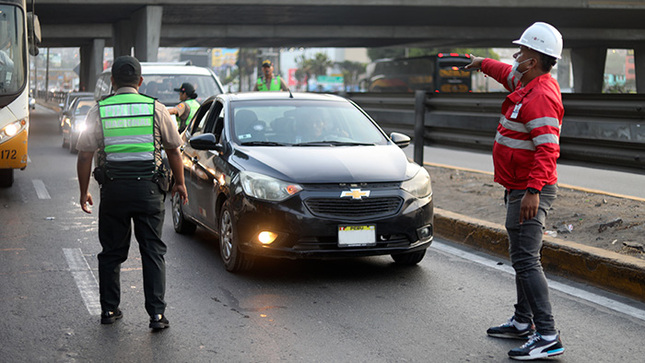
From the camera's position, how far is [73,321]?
578 cm

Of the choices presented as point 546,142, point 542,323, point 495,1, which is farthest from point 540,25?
point 495,1

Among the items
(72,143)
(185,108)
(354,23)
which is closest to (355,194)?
(185,108)

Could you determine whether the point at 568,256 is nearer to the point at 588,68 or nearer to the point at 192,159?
the point at 192,159

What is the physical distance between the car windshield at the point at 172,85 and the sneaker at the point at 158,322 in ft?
32.5

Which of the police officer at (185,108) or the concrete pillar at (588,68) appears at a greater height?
the concrete pillar at (588,68)

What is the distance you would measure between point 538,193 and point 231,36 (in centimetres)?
4340

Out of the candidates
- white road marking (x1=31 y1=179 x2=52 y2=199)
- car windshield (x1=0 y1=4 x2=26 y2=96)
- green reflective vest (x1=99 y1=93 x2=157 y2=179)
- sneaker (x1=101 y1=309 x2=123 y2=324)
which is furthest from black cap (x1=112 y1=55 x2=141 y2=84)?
car windshield (x1=0 y1=4 x2=26 y2=96)

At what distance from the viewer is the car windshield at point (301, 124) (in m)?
8.02

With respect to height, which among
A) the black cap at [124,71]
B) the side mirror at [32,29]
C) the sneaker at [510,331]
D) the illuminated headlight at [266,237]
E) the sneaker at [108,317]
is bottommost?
the sneaker at [108,317]

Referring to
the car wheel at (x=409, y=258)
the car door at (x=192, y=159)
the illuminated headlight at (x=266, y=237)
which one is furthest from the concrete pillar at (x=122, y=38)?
the illuminated headlight at (x=266, y=237)

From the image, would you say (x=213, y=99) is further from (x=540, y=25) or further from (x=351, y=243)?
(x=540, y=25)

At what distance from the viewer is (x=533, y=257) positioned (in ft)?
16.9

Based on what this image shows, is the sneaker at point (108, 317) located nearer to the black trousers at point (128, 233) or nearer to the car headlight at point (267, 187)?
the black trousers at point (128, 233)

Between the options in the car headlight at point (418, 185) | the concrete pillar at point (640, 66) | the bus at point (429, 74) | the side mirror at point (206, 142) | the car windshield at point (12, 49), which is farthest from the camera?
the concrete pillar at point (640, 66)
